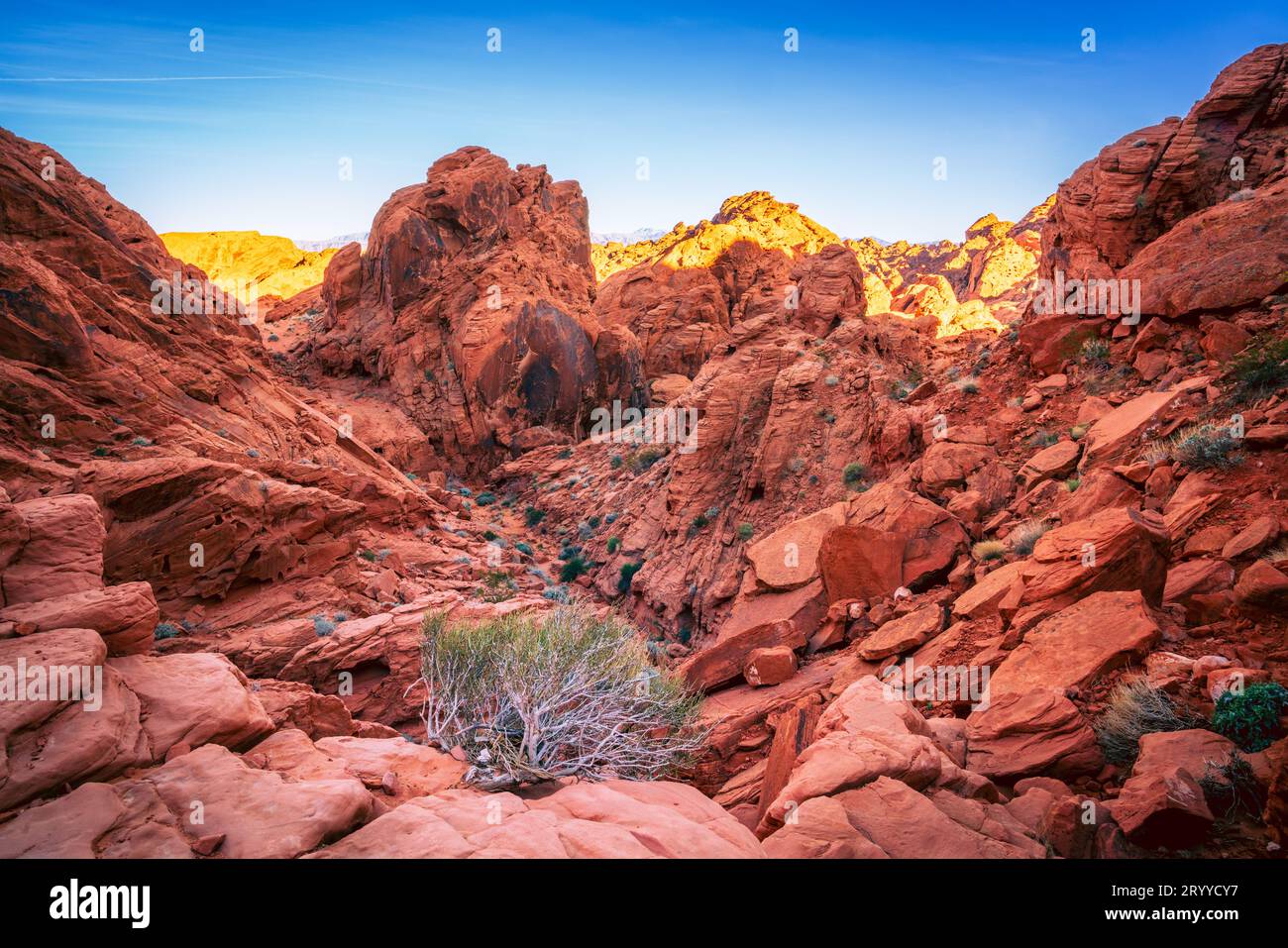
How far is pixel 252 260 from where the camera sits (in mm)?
68250

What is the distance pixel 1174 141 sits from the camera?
13.3 m

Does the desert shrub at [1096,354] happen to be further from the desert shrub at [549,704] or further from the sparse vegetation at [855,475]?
the desert shrub at [549,704]

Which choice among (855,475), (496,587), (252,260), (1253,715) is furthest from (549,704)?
(252,260)

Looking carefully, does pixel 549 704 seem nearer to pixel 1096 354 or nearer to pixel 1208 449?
pixel 1208 449

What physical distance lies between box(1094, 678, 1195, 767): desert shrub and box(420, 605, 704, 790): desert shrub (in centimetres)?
479

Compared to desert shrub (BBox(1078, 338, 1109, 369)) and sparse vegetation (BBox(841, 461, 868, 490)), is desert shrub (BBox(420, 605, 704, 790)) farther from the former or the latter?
desert shrub (BBox(1078, 338, 1109, 369))

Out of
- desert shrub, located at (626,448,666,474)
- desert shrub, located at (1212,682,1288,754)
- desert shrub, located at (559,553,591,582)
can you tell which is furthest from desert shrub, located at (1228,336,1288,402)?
desert shrub, located at (626,448,666,474)

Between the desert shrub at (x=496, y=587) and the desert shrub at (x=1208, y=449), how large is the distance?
43.7 feet

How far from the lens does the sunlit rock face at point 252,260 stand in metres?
64.5

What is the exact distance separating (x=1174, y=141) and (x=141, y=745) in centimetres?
2021

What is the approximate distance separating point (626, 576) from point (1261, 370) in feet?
53.9

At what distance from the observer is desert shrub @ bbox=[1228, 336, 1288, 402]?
8344 millimetres

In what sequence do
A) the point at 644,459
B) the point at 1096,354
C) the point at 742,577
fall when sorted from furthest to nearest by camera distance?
1. the point at 644,459
2. the point at 742,577
3. the point at 1096,354
